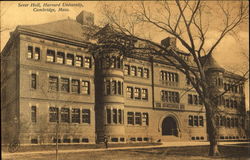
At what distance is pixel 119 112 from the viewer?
32594 mm

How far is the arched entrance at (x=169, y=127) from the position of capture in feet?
132

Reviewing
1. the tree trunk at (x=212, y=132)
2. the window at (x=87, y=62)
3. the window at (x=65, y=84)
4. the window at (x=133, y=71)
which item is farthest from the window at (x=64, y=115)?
the tree trunk at (x=212, y=132)

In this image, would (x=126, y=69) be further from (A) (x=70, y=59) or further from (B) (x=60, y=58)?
(B) (x=60, y=58)

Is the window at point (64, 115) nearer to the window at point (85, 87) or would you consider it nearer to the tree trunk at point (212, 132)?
the window at point (85, 87)

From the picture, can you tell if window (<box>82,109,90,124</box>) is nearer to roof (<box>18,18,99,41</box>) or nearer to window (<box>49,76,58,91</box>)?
window (<box>49,76,58,91</box>)

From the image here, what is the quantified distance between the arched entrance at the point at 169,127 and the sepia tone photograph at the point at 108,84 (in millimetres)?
138

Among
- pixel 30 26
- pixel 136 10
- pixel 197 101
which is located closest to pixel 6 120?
pixel 30 26

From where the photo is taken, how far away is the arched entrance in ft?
132

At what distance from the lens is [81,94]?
3084 centimetres

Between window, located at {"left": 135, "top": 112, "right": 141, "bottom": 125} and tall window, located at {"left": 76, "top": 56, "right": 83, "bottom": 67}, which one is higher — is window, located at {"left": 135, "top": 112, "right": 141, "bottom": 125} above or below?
below

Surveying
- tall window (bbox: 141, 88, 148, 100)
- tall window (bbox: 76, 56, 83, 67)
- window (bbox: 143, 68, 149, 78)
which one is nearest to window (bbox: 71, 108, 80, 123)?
tall window (bbox: 76, 56, 83, 67)

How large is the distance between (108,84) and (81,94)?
10.7 feet

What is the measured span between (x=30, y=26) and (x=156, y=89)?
1766 cm

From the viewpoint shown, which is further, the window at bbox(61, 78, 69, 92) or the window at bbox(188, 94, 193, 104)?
the window at bbox(188, 94, 193, 104)
